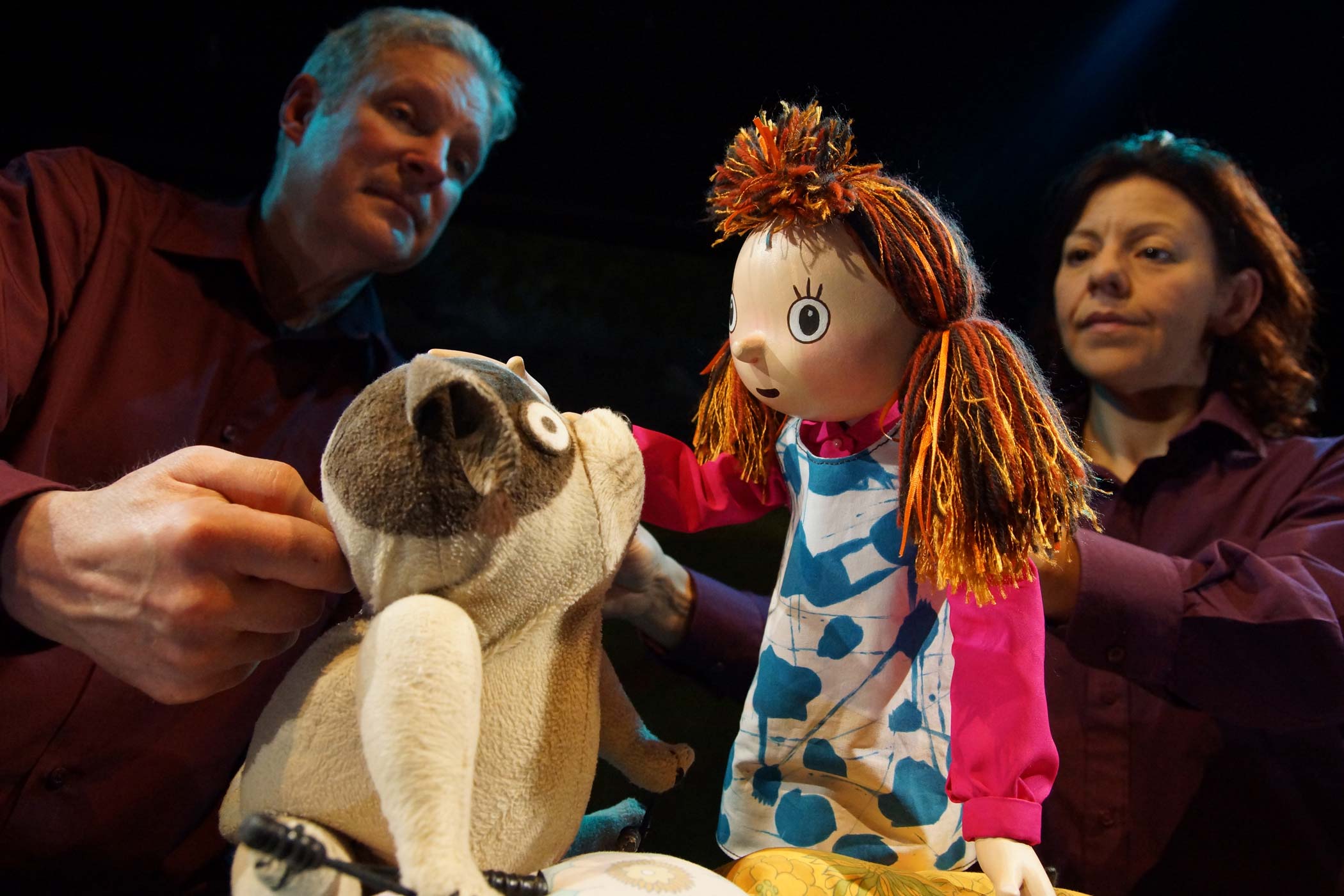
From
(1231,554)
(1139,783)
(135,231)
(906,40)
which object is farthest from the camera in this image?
(906,40)

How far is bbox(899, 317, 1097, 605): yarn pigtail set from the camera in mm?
540

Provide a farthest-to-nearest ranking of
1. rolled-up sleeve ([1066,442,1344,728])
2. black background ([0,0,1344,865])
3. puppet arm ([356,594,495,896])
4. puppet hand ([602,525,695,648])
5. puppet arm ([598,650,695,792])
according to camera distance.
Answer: black background ([0,0,1344,865]), puppet hand ([602,525,695,648]), rolled-up sleeve ([1066,442,1344,728]), puppet arm ([598,650,695,792]), puppet arm ([356,594,495,896])

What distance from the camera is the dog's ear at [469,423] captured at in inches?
16.4

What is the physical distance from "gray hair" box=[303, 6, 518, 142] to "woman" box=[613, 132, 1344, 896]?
0.81m

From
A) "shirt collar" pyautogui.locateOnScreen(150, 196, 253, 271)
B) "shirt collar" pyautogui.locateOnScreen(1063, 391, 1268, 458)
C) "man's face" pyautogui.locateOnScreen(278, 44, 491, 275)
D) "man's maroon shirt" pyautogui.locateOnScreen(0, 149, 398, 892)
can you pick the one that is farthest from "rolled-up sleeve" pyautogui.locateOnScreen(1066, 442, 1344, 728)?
"shirt collar" pyautogui.locateOnScreen(150, 196, 253, 271)

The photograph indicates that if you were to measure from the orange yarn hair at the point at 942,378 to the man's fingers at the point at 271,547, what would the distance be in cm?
38

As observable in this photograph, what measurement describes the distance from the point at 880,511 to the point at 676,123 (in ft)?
2.69

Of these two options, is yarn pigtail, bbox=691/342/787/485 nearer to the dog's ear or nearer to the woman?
the woman

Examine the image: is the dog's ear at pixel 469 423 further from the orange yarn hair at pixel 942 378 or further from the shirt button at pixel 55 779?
the shirt button at pixel 55 779

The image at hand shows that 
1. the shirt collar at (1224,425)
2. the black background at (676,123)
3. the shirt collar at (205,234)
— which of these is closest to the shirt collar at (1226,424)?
the shirt collar at (1224,425)

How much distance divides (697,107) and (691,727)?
901 millimetres

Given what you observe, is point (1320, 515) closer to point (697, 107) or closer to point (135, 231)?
point (697, 107)

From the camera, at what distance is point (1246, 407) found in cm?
104

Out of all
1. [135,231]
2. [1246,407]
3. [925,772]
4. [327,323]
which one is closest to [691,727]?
[925,772]
